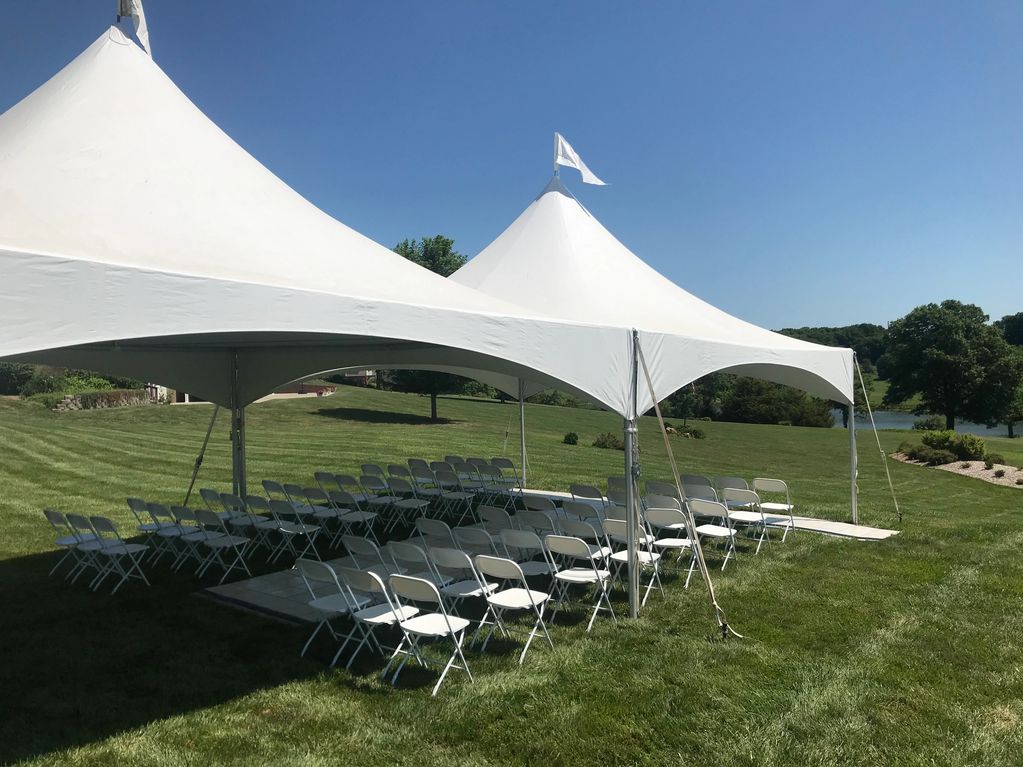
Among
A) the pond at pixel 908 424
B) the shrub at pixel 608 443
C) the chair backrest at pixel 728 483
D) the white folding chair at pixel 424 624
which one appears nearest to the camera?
the white folding chair at pixel 424 624

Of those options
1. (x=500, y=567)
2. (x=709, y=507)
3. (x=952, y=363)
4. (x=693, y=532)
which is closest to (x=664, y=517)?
(x=709, y=507)

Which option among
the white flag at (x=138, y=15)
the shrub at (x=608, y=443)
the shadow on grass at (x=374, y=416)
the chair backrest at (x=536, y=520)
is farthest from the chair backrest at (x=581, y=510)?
the shadow on grass at (x=374, y=416)

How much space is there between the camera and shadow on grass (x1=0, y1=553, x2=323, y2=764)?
4.15 meters

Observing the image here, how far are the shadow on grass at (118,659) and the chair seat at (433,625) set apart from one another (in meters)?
0.74

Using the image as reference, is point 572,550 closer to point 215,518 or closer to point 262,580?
point 262,580

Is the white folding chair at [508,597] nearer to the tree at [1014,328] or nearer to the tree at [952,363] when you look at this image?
the tree at [952,363]

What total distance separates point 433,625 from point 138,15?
19.5ft

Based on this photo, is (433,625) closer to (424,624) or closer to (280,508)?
(424,624)

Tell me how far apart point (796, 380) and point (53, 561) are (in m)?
9.03

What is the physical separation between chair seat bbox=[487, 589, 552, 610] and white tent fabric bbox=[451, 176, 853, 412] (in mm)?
1876

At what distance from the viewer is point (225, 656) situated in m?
5.11

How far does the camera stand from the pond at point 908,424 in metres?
39.5

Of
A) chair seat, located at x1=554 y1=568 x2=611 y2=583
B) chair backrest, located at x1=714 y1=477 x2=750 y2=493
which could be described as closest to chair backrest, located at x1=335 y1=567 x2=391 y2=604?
chair seat, located at x1=554 y1=568 x2=611 y2=583

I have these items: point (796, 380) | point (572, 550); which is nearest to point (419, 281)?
point (572, 550)
